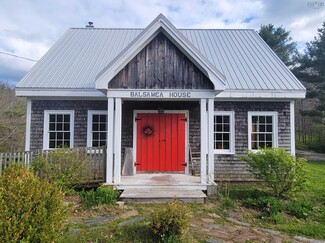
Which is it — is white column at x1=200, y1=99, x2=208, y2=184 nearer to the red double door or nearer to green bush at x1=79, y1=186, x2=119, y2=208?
the red double door

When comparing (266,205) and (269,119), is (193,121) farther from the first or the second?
(266,205)

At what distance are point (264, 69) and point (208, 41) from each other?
3.63 m

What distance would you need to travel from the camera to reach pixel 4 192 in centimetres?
322

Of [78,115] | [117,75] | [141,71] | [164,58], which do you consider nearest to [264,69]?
[164,58]

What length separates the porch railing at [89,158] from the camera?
707cm

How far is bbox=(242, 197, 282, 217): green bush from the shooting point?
5.73m

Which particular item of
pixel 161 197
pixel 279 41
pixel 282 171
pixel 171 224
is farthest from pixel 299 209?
pixel 279 41

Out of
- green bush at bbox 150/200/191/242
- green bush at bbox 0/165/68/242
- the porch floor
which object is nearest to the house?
the porch floor

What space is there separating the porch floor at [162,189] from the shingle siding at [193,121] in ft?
5.05

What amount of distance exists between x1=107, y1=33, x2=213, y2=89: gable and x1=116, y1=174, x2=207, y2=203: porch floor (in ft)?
9.61

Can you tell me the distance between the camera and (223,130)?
30.4 ft

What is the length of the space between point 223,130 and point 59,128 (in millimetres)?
6314

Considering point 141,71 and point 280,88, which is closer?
point 141,71

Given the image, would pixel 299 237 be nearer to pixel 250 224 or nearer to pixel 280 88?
pixel 250 224
